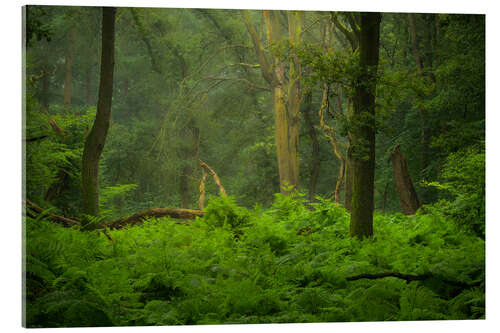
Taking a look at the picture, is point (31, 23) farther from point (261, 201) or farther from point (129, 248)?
point (261, 201)

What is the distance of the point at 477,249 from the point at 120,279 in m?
3.50

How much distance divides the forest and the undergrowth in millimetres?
17

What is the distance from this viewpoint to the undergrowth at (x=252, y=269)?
4.56 meters

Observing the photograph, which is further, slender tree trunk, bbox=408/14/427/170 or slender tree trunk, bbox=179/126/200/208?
slender tree trunk, bbox=179/126/200/208

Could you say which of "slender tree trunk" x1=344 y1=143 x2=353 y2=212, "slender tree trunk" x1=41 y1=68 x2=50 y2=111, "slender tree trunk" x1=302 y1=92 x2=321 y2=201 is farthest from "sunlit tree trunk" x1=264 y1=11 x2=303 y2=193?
"slender tree trunk" x1=41 y1=68 x2=50 y2=111

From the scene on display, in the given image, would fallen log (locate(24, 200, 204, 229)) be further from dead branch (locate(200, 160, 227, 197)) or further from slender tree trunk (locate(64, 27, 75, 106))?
slender tree trunk (locate(64, 27, 75, 106))

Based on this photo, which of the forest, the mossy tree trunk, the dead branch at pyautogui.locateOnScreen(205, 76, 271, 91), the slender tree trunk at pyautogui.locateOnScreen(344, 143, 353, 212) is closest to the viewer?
the forest

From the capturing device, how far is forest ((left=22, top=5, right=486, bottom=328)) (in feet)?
15.7

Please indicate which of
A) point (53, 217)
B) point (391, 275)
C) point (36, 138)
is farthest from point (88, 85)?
point (391, 275)

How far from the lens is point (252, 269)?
4.95 meters

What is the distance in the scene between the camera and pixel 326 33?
5.96 metres

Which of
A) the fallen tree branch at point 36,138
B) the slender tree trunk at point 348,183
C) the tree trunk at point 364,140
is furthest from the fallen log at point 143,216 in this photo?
the tree trunk at point 364,140

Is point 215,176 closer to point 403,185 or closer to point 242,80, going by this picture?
point 242,80

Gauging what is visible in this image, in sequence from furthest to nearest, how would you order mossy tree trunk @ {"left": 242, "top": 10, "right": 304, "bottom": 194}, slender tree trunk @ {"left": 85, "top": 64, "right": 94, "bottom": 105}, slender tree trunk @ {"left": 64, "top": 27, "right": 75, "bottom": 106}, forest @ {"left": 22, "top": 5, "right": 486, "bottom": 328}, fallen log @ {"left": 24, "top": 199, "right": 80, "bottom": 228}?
1. mossy tree trunk @ {"left": 242, "top": 10, "right": 304, "bottom": 194}
2. slender tree trunk @ {"left": 85, "top": 64, "right": 94, "bottom": 105}
3. slender tree trunk @ {"left": 64, "top": 27, "right": 75, "bottom": 106}
4. fallen log @ {"left": 24, "top": 199, "right": 80, "bottom": 228}
5. forest @ {"left": 22, "top": 5, "right": 486, "bottom": 328}
